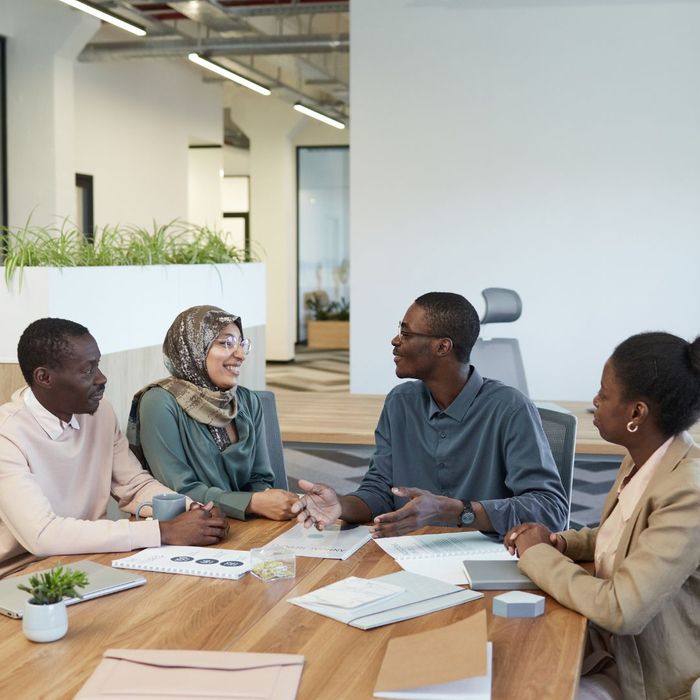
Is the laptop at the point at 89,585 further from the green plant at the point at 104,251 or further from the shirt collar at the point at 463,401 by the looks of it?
the green plant at the point at 104,251

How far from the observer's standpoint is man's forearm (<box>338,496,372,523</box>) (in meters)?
2.52

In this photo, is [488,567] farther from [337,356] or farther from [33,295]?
[337,356]

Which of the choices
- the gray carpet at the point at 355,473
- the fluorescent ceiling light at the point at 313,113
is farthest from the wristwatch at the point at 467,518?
the fluorescent ceiling light at the point at 313,113

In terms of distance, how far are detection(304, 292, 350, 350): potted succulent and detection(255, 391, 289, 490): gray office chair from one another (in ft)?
37.6

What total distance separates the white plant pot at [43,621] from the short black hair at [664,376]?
1.16 meters

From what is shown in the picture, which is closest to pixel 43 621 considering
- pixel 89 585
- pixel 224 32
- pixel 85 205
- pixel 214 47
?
pixel 89 585

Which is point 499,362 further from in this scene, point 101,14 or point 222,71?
point 222,71

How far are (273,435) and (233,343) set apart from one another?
50 centimetres

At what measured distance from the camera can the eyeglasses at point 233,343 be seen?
3045mm

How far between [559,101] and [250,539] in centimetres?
605

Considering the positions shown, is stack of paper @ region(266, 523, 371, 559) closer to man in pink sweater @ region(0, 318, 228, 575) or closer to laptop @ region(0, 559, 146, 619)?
man in pink sweater @ region(0, 318, 228, 575)

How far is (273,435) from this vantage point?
11.3 feet

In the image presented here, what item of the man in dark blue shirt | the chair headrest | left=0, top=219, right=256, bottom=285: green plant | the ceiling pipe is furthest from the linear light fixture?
the man in dark blue shirt

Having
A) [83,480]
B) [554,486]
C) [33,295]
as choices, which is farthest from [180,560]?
[33,295]
